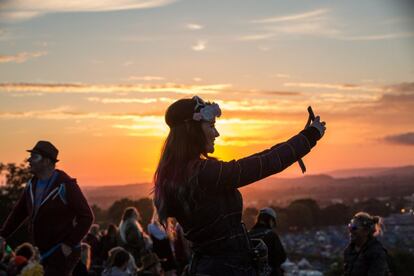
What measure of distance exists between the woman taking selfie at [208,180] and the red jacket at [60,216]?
306 cm

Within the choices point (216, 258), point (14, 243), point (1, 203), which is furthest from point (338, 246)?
point (216, 258)

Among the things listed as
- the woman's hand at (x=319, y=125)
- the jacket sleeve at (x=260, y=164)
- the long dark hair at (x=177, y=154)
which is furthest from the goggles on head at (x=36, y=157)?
the woman's hand at (x=319, y=125)

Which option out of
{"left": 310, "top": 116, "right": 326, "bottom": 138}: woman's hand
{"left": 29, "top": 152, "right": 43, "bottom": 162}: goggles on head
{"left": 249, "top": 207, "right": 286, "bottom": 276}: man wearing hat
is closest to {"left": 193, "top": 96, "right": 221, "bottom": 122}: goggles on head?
{"left": 310, "top": 116, "right": 326, "bottom": 138}: woman's hand

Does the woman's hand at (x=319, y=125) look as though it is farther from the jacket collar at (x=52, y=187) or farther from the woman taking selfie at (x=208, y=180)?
the jacket collar at (x=52, y=187)

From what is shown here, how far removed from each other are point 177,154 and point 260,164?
1.53ft

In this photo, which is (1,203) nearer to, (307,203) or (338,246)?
(338,246)

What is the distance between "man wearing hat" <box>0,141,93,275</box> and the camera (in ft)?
23.5

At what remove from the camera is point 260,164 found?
404cm

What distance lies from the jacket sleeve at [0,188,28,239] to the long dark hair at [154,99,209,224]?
3445 mm

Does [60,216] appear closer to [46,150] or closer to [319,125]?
[46,150]

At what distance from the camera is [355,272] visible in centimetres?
910

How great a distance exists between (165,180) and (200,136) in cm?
29

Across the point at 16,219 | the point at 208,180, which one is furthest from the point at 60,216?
the point at 208,180

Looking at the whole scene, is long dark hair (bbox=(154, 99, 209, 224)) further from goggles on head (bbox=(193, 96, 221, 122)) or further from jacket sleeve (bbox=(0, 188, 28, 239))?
jacket sleeve (bbox=(0, 188, 28, 239))
